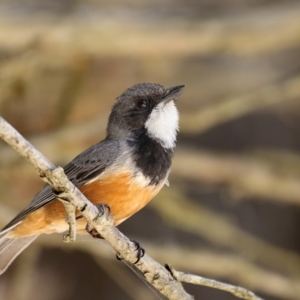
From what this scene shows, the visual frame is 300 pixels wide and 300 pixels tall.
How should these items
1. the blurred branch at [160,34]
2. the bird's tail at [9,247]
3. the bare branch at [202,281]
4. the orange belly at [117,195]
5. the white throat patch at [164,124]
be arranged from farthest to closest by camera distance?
1. the blurred branch at [160,34]
2. the bird's tail at [9,247]
3. the white throat patch at [164,124]
4. the orange belly at [117,195]
5. the bare branch at [202,281]

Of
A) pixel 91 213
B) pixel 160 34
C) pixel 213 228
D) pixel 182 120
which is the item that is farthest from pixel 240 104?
pixel 91 213

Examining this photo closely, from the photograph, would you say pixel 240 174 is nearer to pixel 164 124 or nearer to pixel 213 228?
pixel 213 228

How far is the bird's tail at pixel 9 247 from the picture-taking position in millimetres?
2740

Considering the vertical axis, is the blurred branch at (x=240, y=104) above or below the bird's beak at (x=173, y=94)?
above

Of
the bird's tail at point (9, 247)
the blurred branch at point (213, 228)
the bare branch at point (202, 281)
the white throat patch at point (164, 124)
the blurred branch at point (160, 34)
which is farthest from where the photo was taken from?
the blurred branch at point (213, 228)

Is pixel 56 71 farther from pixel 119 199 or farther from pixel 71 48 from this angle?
pixel 119 199

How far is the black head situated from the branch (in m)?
0.57

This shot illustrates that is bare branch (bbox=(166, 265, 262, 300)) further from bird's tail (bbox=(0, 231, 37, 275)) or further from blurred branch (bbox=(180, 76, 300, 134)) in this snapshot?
blurred branch (bbox=(180, 76, 300, 134))

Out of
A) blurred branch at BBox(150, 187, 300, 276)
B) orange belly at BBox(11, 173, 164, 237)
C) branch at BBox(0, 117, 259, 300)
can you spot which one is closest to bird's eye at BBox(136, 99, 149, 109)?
orange belly at BBox(11, 173, 164, 237)

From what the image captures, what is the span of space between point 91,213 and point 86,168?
0.60m

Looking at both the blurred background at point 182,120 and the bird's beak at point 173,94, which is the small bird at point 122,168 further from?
the blurred background at point 182,120

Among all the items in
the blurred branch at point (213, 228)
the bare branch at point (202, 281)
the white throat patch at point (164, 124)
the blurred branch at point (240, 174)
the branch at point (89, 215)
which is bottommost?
the branch at point (89, 215)

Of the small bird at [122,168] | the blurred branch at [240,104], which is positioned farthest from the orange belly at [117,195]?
the blurred branch at [240,104]

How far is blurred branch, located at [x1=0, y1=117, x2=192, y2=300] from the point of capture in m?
1.73
